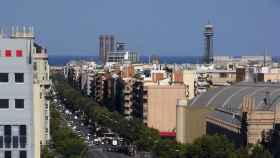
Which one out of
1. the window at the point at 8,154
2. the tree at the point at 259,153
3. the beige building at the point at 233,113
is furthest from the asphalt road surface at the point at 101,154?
the window at the point at 8,154

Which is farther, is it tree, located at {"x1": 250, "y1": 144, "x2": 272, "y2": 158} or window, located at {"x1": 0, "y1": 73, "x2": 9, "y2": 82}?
tree, located at {"x1": 250, "y1": 144, "x2": 272, "y2": 158}

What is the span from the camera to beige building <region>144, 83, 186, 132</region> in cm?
10869

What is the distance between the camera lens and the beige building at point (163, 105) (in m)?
109

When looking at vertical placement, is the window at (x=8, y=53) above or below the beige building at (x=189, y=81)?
above

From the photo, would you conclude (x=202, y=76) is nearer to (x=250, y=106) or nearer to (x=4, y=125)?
(x=250, y=106)

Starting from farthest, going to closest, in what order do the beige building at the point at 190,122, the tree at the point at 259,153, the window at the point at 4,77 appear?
the beige building at the point at 190,122, the tree at the point at 259,153, the window at the point at 4,77

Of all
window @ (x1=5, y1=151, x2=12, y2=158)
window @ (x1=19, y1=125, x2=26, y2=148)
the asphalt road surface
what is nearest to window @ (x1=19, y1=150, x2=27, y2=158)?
window @ (x1=19, y1=125, x2=26, y2=148)

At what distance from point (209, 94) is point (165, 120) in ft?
41.5

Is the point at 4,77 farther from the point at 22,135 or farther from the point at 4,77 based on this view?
the point at 22,135

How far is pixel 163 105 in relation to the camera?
110 m

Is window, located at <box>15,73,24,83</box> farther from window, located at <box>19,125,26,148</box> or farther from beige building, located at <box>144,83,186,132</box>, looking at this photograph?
beige building, located at <box>144,83,186,132</box>

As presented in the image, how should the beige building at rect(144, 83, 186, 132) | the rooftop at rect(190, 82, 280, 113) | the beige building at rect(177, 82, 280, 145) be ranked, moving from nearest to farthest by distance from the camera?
the beige building at rect(177, 82, 280, 145) → the rooftop at rect(190, 82, 280, 113) → the beige building at rect(144, 83, 186, 132)

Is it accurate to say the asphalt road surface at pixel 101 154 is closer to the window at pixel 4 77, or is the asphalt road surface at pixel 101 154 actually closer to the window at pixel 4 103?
the window at pixel 4 77

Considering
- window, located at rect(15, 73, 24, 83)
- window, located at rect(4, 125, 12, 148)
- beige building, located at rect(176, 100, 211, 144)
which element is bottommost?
beige building, located at rect(176, 100, 211, 144)
